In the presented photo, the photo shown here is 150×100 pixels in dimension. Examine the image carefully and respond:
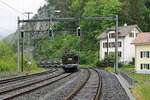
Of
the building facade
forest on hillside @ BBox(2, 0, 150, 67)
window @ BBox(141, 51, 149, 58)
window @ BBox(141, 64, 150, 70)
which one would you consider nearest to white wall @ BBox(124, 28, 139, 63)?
forest on hillside @ BBox(2, 0, 150, 67)

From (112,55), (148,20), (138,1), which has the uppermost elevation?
(138,1)

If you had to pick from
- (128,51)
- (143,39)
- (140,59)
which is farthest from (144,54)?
(128,51)

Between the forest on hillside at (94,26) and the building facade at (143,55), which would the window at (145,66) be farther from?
the forest on hillside at (94,26)

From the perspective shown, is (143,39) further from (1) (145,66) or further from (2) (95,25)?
(2) (95,25)

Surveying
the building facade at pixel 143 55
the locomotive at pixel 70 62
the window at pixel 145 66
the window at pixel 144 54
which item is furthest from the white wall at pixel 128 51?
the locomotive at pixel 70 62

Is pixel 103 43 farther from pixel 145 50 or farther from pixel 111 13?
pixel 145 50

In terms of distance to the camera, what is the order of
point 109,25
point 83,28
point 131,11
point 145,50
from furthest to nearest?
point 83,28 < point 131,11 < point 109,25 < point 145,50

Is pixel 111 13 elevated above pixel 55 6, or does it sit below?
below

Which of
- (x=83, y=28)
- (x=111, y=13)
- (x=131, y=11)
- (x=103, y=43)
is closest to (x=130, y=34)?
(x=103, y=43)

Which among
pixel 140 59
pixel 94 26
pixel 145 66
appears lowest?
pixel 145 66

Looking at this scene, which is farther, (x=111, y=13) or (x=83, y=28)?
(x=83, y=28)

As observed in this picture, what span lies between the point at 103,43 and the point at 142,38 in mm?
19594

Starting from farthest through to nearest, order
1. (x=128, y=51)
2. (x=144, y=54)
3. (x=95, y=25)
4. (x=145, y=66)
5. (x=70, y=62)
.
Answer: (x=95, y=25)
(x=128, y=51)
(x=144, y=54)
(x=145, y=66)
(x=70, y=62)

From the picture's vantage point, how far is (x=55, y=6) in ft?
424
